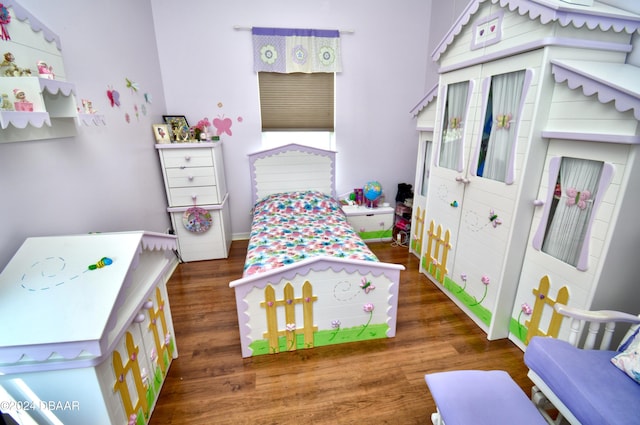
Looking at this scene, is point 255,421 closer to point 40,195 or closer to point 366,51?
point 40,195

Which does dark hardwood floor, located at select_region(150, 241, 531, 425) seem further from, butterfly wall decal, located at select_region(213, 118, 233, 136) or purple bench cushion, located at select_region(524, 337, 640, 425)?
butterfly wall decal, located at select_region(213, 118, 233, 136)

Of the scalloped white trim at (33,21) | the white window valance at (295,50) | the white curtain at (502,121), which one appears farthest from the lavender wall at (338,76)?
the white curtain at (502,121)

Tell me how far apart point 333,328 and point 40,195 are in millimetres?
1767

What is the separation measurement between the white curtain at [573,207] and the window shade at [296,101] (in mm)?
2534

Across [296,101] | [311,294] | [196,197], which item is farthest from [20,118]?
[296,101]

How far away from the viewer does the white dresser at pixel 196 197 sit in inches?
116

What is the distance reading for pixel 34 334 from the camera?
995 mm

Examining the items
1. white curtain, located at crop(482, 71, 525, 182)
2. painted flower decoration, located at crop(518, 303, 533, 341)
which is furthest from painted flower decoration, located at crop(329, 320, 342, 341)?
white curtain, located at crop(482, 71, 525, 182)

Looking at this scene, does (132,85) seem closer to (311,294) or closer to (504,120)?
(311,294)

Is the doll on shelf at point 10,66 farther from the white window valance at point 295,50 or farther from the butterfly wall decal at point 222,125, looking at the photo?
the white window valance at point 295,50

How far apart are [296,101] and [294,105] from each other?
0.05 meters

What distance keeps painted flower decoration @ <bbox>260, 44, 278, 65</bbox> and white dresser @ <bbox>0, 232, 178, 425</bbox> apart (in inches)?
101

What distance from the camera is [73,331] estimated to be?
1016 millimetres

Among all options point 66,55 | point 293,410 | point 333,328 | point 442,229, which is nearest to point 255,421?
point 293,410
